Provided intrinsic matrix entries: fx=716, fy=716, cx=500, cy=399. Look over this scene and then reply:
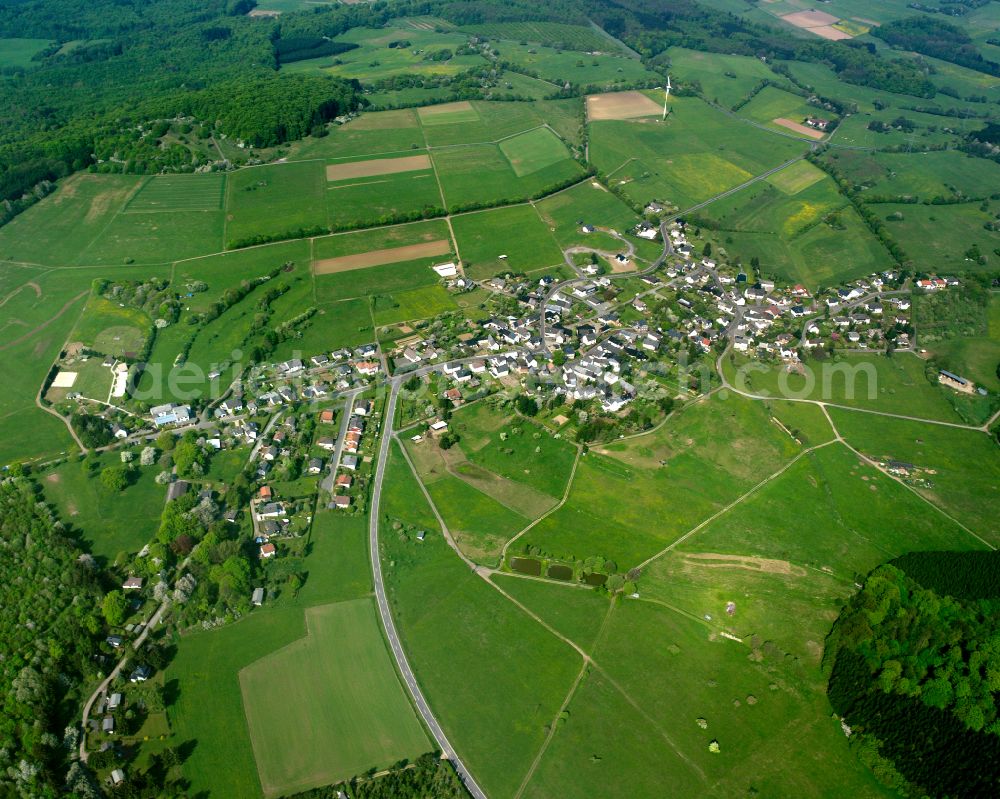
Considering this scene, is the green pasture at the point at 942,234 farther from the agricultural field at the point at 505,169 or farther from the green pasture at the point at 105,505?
the green pasture at the point at 105,505

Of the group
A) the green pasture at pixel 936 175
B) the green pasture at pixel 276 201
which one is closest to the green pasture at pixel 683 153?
the green pasture at pixel 936 175

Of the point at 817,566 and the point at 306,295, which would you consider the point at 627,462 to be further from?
the point at 306,295

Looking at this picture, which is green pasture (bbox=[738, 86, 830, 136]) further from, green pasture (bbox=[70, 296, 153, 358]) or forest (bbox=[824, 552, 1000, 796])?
green pasture (bbox=[70, 296, 153, 358])

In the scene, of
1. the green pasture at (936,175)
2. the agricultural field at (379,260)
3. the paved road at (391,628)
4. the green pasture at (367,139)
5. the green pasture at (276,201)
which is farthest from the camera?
the green pasture at (367,139)

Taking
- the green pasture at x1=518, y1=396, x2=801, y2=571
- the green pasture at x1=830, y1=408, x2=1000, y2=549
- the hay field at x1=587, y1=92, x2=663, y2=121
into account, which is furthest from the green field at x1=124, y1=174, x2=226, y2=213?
the green pasture at x1=830, y1=408, x2=1000, y2=549

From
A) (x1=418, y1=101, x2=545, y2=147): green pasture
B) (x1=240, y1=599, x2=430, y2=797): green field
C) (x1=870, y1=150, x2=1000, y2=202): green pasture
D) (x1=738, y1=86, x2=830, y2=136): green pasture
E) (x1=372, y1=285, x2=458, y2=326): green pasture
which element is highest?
(x1=418, y1=101, x2=545, y2=147): green pasture

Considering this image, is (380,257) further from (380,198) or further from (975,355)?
(975,355)
